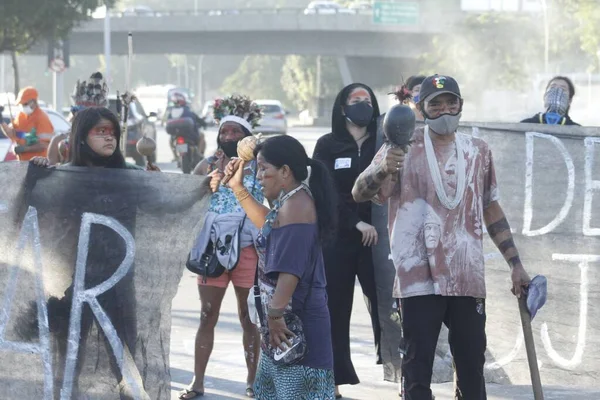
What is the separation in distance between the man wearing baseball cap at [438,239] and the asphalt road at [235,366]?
174 centimetres

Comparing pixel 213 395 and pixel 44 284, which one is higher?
pixel 44 284

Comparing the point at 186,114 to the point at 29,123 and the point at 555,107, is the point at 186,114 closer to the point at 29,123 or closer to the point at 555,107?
the point at 29,123

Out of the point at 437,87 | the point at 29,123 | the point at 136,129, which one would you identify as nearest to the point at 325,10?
the point at 136,129

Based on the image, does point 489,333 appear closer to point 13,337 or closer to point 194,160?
point 13,337

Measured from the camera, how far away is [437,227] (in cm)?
559

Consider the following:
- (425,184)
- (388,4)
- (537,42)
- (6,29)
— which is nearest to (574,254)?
(425,184)

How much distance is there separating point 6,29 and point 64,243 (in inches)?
1125

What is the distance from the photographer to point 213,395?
7.33m

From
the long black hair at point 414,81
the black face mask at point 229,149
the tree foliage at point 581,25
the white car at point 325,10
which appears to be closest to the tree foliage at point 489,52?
the tree foliage at point 581,25

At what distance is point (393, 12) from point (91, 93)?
6220 centimetres

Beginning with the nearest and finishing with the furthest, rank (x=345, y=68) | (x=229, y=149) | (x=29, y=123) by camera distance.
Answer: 1. (x=229, y=149)
2. (x=29, y=123)
3. (x=345, y=68)

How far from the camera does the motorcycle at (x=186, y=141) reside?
21.3 metres

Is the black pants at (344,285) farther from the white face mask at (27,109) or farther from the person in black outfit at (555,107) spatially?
the white face mask at (27,109)

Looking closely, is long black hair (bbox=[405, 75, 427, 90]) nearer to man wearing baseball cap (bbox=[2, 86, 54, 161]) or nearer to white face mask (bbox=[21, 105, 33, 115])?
man wearing baseball cap (bbox=[2, 86, 54, 161])
